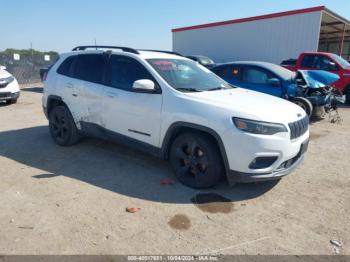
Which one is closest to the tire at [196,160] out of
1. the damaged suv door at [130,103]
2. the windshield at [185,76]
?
the damaged suv door at [130,103]

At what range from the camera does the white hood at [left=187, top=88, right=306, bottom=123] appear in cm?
343

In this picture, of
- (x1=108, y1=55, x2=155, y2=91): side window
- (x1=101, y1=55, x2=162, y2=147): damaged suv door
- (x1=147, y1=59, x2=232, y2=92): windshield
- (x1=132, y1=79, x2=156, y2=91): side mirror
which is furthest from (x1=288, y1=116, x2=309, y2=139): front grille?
(x1=108, y1=55, x2=155, y2=91): side window

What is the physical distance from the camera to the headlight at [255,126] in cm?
334

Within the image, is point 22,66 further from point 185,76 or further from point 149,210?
point 149,210

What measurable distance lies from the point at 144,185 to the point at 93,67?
2265 mm

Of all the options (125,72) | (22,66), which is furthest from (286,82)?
(22,66)

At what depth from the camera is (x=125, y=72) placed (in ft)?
14.8

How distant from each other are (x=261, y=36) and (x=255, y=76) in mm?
11615

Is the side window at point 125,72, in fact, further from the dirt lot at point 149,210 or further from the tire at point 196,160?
the dirt lot at point 149,210

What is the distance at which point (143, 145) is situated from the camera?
4.30 meters

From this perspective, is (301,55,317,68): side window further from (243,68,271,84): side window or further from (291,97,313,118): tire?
(243,68,271,84): side window

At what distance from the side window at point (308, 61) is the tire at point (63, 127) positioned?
9390 millimetres

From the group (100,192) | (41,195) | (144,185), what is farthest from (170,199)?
(41,195)

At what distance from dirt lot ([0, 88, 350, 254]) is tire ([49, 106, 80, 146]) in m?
0.33
